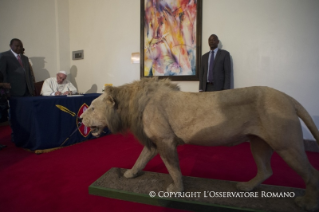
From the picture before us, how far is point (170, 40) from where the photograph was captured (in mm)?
5234

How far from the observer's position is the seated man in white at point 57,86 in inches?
189

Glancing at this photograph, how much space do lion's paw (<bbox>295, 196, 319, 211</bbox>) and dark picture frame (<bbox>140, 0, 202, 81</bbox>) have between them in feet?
12.0

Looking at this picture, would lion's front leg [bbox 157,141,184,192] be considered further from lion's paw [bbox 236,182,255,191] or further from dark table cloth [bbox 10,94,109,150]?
dark table cloth [bbox 10,94,109,150]

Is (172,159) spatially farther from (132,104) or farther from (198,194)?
(132,104)

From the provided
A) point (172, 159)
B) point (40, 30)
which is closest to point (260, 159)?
point (172, 159)

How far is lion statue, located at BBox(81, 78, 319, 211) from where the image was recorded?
1571mm

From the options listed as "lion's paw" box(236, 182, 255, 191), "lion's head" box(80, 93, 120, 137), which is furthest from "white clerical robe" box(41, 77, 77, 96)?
"lion's paw" box(236, 182, 255, 191)

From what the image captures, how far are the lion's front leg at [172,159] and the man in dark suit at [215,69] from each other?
2.79 meters

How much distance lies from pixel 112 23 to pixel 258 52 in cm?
455

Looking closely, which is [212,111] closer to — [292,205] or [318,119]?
[292,205]

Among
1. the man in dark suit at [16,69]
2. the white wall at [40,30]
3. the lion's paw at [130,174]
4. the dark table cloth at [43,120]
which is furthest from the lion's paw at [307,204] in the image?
the white wall at [40,30]

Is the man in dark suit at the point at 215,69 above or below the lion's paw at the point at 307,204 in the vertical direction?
above

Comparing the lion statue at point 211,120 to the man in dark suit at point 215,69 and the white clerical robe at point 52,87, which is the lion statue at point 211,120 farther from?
the white clerical robe at point 52,87

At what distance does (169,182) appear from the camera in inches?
83.2
